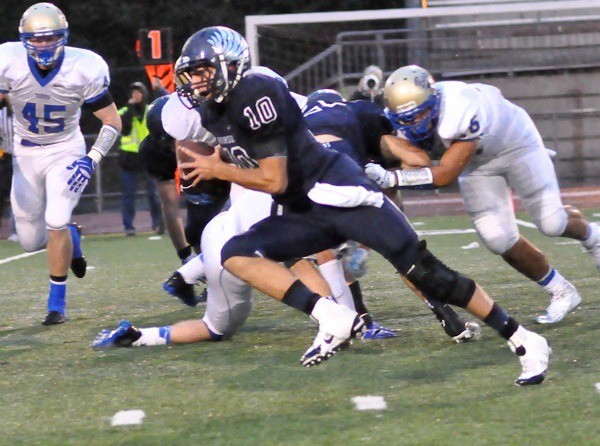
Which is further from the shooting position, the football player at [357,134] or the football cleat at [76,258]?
the football cleat at [76,258]

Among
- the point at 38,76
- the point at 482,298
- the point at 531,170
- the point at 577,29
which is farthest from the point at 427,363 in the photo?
the point at 577,29

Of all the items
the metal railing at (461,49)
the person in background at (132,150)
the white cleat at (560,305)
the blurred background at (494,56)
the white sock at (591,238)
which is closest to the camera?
the white cleat at (560,305)

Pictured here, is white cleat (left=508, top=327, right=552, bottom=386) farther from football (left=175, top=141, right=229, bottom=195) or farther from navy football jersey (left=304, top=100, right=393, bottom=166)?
football (left=175, top=141, right=229, bottom=195)

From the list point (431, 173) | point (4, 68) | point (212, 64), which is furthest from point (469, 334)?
point (4, 68)

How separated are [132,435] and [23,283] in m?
4.61

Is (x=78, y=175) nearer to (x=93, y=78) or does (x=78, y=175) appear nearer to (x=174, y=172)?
(x=93, y=78)

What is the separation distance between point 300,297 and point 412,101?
1.03m

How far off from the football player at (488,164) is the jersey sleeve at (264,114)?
760 millimetres

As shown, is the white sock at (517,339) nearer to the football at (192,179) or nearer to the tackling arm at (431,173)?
the tackling arm at (431,173)

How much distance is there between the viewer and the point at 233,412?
3916 millimetres

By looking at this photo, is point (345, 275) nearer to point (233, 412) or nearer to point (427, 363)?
point (427, 363)

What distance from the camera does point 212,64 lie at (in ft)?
13.9

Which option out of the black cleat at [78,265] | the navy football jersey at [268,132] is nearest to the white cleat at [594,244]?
the navy football jersey at [268,132]

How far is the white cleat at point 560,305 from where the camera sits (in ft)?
18.0
